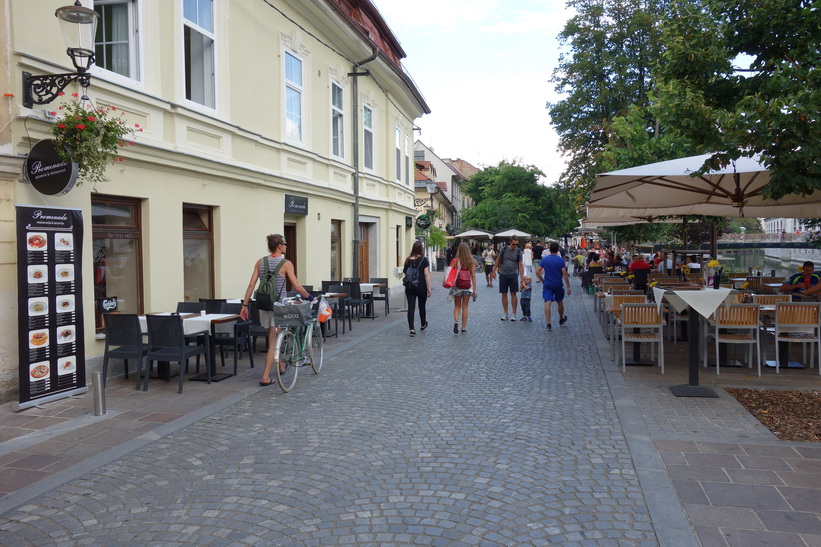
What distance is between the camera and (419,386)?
7.45 meters

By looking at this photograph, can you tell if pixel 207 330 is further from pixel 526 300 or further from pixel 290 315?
pixel 526 300

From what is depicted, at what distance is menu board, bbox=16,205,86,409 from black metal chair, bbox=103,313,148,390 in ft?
1.30

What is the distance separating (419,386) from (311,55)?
9.69m

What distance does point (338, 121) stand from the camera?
54.1 ft

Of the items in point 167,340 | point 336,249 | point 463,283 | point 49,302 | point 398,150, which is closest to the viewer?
point 49,302

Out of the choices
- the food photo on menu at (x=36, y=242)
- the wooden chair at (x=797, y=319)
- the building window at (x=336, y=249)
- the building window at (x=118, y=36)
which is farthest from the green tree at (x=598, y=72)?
the food photo on menu at (x=36, y=242)

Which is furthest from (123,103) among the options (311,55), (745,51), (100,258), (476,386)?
(745,51)

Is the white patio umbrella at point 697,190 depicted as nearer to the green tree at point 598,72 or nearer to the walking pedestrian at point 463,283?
the walking pedestrian at point 463,283

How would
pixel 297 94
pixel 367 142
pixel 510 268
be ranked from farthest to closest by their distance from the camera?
pixel 367 142, pixel 297 94, pixel 510 268

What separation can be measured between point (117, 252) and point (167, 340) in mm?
1917

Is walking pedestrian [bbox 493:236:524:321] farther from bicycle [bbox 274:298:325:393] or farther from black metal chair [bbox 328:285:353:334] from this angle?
bicycle [bbox 274:298:325:393]

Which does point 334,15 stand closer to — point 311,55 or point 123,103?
point 311,55

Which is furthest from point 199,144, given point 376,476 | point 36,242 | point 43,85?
point 376,476

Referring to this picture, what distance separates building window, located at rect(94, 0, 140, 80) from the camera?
837cm
